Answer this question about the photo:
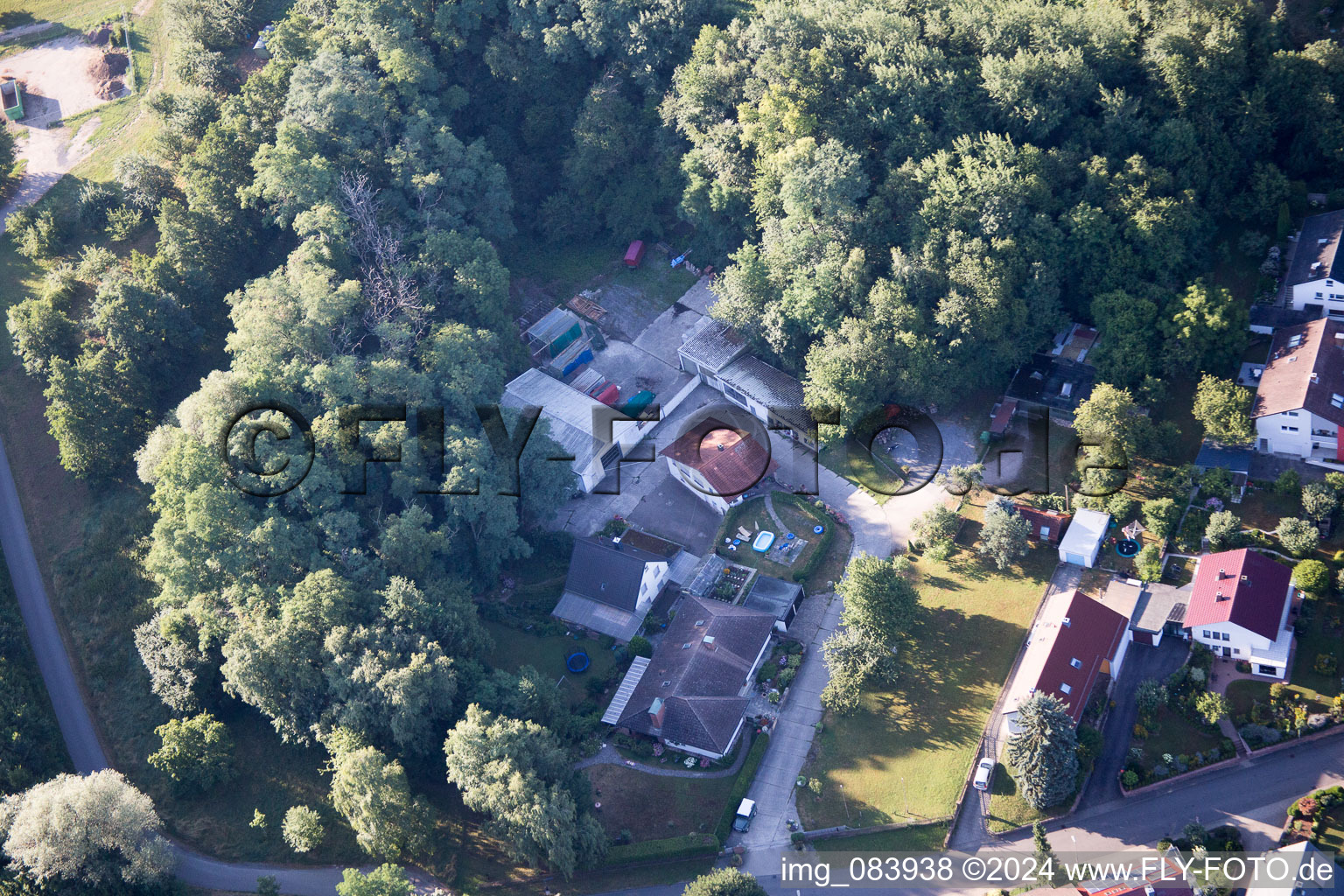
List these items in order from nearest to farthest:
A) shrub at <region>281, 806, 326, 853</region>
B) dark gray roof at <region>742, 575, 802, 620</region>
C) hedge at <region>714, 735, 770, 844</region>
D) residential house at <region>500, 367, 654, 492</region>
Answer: shrub at <region>281, 806, 326, 853</region>
hedge at <region>714, 735, 770, 844</region>
dark gray roof at <region>742, 575, 802, 620</region>
residential house at <region>500, 367, 654, 492</region>

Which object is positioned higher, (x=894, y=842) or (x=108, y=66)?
(x=108, y=66)

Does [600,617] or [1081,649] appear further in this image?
[600,617]

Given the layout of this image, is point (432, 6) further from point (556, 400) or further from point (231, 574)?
point (231, 574)

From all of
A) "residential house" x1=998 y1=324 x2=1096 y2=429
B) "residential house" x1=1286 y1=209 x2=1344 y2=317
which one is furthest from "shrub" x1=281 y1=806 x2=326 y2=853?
"residential house" x1=1286 y1=209 x2=1344 y2=317

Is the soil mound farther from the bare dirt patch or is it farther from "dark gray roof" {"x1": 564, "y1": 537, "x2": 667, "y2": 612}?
"dark gray roof" {"x1": 564, "y1": 537, "x2": 667, "y2": 612}

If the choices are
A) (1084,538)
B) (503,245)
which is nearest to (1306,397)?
(1084,538)

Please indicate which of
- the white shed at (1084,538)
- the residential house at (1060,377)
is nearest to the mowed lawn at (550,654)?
the white shed at (1084,538)

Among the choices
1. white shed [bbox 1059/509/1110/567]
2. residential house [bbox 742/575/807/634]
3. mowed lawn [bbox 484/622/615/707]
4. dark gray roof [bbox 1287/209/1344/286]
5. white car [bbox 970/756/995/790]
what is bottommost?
white car [bbox 970/756/995/790]

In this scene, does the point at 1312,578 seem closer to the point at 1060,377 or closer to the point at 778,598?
the point at 1060,377
